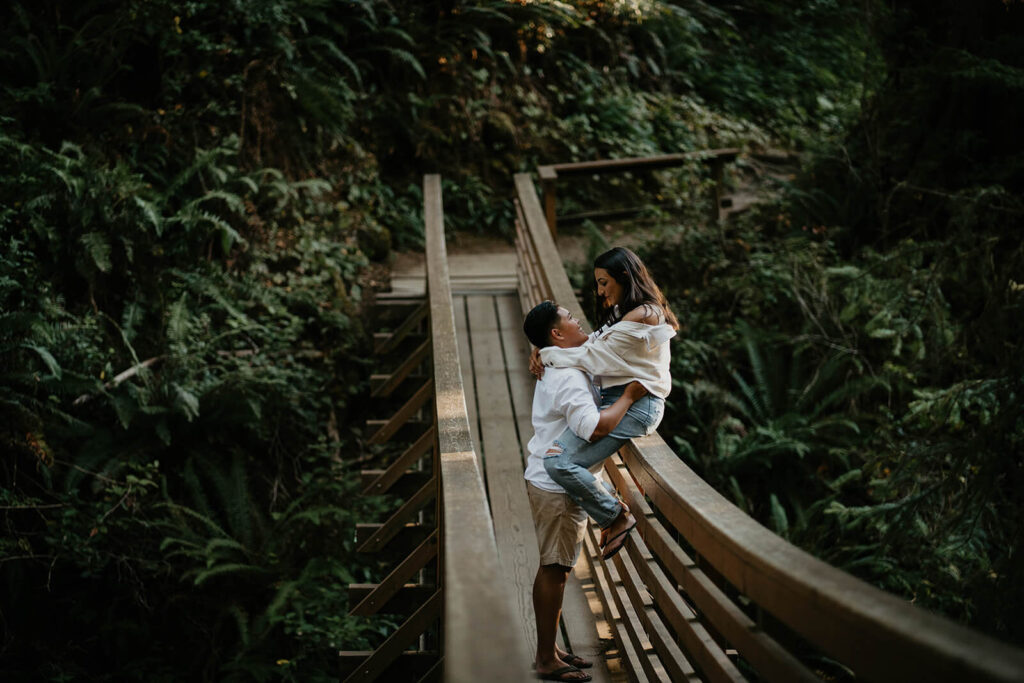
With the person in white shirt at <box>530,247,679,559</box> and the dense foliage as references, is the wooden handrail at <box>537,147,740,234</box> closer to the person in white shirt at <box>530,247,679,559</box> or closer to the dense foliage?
the dense foliage

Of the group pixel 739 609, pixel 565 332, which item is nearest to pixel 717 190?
pixel 565 332

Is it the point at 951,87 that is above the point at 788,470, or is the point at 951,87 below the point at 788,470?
above

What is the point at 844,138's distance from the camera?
1012 centimetres

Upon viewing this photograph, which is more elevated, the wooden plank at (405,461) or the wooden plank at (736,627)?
the wooden plank at (736,627)

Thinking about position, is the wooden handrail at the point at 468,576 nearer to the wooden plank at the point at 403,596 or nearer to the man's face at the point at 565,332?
the man's face at the point at 565,332

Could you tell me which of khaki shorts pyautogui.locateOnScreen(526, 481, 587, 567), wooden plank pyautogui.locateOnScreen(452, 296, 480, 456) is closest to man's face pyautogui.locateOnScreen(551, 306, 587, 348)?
khaki shorts pyautogui.locateOnScreen(526, 481, 587, 567)

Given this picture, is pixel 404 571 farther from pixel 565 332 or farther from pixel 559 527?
pixel 565 332

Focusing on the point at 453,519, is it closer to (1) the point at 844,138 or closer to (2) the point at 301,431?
(2) the point at 301,431

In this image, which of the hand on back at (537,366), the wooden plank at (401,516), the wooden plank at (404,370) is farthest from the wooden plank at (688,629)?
the wooden plank at (404,370)

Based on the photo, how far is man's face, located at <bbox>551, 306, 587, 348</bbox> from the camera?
3.38 meters

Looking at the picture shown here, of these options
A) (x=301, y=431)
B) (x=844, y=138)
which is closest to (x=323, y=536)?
(x=301, y=431)

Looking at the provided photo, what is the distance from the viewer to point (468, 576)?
6.63ft

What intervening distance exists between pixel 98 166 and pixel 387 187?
12.6 ft

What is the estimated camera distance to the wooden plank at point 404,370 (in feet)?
19.0
